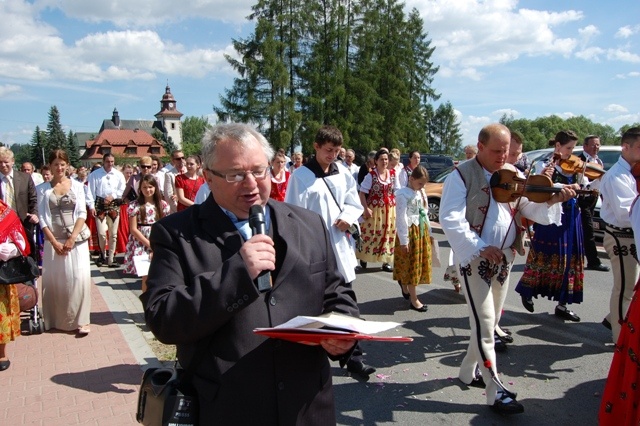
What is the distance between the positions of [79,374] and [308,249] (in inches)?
147

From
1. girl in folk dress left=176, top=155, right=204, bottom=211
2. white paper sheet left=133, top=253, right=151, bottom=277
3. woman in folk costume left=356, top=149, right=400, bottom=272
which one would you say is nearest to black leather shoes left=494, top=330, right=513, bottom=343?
woman in folk costume left=356, top=149, right=400, bottom=272

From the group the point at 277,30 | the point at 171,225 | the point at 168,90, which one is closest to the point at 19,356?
the point at 171,225

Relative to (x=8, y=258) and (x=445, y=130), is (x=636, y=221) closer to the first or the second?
(x=8, y=258)

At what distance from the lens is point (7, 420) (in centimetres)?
390

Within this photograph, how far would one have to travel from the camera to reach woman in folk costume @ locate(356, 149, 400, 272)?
28.1ft

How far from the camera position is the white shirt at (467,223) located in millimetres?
3834

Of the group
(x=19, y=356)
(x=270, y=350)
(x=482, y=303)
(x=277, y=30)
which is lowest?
(x=19, y=356)

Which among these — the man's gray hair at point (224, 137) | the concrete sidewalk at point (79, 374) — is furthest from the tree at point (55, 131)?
the man's gray hair at point (224, 137)

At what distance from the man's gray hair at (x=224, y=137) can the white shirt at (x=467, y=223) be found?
222 cm

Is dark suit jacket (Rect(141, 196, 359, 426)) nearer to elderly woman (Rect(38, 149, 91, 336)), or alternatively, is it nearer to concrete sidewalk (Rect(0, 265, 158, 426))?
concrete sidewalk (Rect(0, 265, 158, 426))

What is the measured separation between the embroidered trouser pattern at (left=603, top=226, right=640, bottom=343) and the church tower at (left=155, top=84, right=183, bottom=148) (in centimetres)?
13089

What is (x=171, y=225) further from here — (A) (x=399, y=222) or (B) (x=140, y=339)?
(A) (x=399, y=222)

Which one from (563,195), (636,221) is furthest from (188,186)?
(636,221)

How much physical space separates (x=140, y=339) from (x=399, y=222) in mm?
3388
